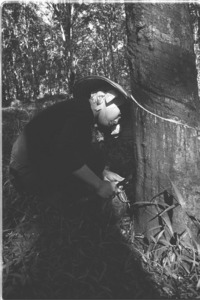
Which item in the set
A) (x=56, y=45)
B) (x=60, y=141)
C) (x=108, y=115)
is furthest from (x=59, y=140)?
(x=56, y=45)

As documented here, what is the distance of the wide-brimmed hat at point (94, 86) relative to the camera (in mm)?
2368

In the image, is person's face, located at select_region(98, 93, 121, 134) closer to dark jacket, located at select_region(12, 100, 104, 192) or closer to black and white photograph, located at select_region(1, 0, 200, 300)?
black and white photograph, located at select_region(1, 0, 200, 300)

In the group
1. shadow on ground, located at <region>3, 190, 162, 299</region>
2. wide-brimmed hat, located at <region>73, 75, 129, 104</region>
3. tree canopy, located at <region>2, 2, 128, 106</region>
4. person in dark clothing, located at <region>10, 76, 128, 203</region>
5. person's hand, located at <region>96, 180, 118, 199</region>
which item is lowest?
shadow on ground, located at <region>3, 190, 162, 299</region>

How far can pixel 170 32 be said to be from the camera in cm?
183

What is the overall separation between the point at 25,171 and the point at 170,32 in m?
1.52

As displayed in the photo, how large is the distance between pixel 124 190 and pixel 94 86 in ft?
3.01

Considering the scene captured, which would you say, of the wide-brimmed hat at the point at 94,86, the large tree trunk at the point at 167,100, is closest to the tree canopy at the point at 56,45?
the wide-brimmed hat at the point at 94,86

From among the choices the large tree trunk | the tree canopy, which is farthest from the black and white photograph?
the tree canopy

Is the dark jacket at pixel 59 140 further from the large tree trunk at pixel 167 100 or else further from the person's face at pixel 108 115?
the large tree trunk at pixel 167 100

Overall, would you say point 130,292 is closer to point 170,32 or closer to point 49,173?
point 49,173

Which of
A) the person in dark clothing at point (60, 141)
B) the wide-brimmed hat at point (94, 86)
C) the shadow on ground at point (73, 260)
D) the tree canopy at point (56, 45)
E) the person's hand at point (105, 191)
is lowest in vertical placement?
the shadow on ground at point (73, 260)

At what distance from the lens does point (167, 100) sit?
1856 millimetres

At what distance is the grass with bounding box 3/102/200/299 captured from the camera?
5.68 ft

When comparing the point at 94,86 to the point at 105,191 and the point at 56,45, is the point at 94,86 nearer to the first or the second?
the point at 105,191
